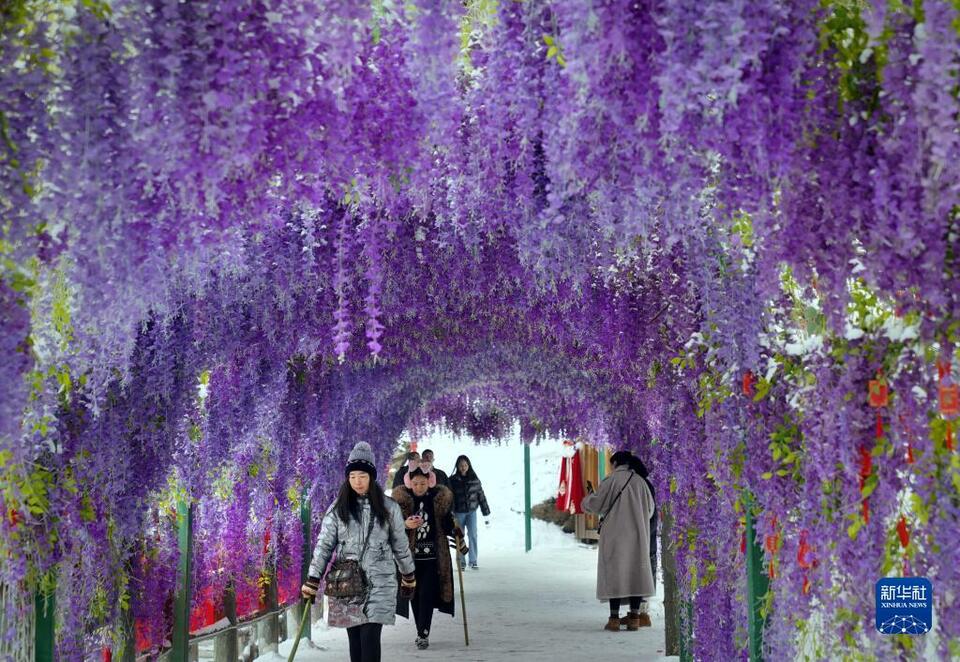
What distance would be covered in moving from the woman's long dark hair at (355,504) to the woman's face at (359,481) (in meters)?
0.03

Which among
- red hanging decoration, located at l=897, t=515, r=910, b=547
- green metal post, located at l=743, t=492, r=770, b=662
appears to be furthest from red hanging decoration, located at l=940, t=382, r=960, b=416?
green metal post, located at l=743, t=492, r=770, b=662

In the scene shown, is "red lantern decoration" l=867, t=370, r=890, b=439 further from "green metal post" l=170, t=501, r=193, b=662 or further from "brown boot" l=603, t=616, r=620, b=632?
"brown boot" l=603, t=616, r=620, b=632

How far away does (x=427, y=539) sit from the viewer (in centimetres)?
859

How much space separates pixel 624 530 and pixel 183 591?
3.91 m

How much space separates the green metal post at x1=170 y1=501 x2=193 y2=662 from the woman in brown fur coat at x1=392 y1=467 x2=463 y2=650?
8.19 feet

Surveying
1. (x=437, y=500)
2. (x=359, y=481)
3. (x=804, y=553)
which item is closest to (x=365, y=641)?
(x=359, y=481)

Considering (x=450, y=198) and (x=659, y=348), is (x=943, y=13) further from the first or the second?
(x=659, y=348)

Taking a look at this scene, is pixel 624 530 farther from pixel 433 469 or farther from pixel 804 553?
pixel 804 553

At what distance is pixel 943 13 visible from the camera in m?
2.03

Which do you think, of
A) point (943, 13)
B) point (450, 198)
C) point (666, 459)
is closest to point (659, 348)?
point (666, 459)

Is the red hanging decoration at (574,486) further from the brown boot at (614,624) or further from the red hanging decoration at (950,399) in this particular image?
the red hanging decoration at (950,399)

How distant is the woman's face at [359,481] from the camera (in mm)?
5715

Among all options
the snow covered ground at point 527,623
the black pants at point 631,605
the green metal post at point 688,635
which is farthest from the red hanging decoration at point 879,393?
the black pants at point 631,605

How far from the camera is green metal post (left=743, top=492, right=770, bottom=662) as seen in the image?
4.45 m
